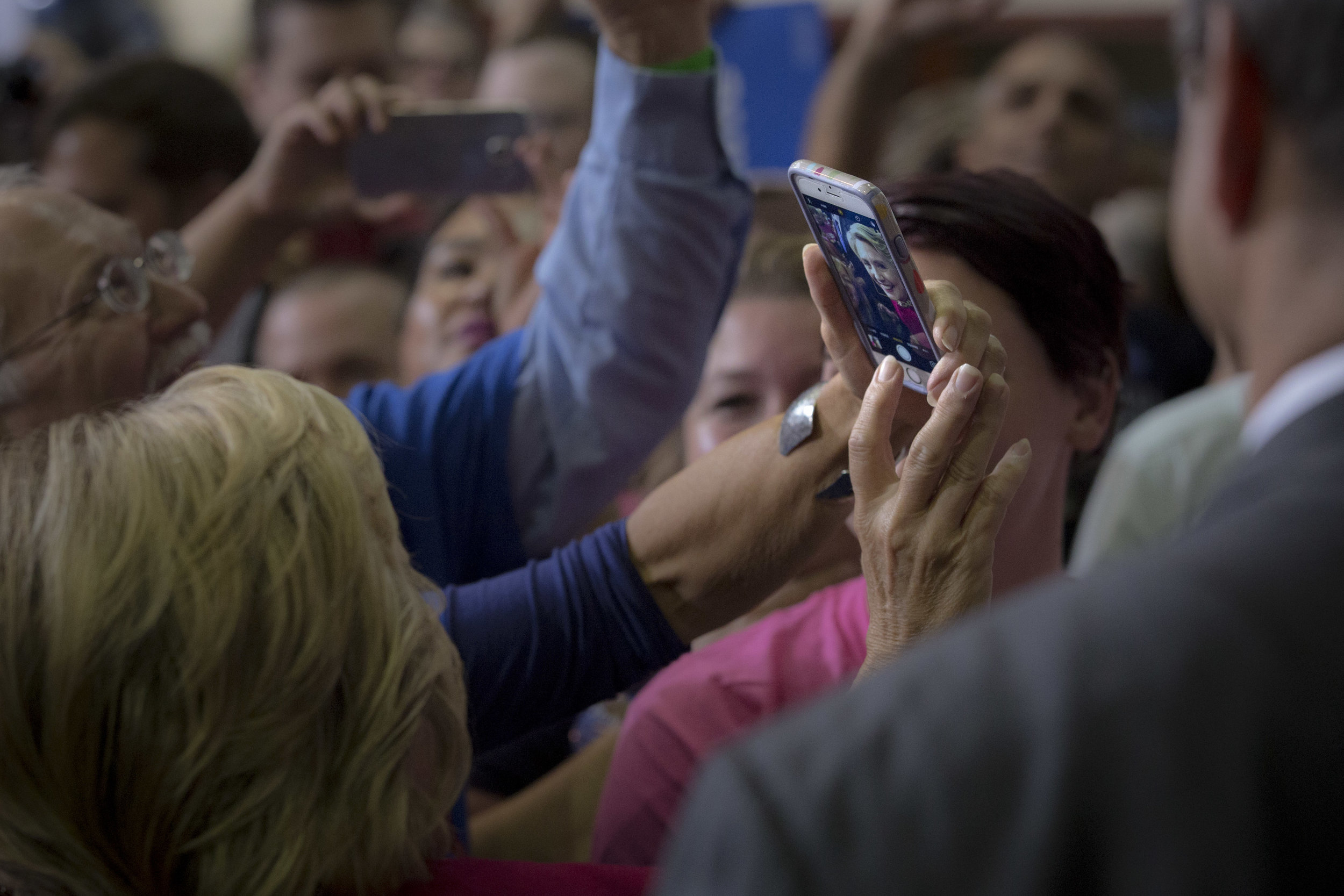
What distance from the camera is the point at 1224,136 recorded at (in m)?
0.60

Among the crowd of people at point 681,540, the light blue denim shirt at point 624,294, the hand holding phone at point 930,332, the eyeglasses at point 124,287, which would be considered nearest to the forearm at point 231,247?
the crowd of people at point 681,540

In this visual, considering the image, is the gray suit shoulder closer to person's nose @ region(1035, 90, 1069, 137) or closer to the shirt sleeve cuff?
the shirt sleeve cuff

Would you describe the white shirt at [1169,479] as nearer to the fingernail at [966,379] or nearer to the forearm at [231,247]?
the fingernail at [966,379]

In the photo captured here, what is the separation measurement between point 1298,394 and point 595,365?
86 centimetres

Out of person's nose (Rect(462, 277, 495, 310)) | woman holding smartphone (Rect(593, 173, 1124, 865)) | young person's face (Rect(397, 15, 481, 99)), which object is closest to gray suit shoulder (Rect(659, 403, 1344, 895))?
woman holding smartphone (Rect(593, 173, 1124, 865))

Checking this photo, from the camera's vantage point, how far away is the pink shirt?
1139 mm

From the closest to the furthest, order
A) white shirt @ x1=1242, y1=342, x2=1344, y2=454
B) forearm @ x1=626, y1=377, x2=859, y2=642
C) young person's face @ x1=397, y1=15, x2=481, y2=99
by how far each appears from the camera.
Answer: white shirt @ x1=1242, y1=342, x2=1344, y2=454, forearm @ x1=626, y1=377, x2=859, y2=642, young person's face @ x1=397, y1=15, x2=481, y2=99

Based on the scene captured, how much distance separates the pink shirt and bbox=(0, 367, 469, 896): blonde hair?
36cm

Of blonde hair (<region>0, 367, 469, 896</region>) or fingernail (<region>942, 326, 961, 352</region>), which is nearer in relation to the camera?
blonde hair (<region>0, 367, 469, 896</region>)

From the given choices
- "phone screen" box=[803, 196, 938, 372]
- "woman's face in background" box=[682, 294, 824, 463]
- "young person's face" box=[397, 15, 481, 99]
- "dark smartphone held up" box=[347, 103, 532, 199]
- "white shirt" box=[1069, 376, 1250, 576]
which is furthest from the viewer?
"young person's face" box=[397, 15, 481, 99]

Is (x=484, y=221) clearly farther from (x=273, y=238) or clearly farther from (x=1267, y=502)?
(x=1267, y=502)

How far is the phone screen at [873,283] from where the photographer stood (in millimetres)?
811

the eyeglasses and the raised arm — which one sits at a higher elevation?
the raised arm

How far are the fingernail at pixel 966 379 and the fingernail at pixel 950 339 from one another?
→ 0.08 feet
